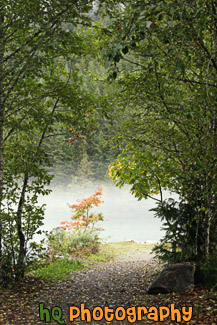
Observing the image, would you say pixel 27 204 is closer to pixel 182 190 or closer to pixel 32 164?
pixel 32 164

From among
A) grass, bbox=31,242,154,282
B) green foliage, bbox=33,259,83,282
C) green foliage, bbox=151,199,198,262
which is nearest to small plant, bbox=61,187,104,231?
grass, bbox=31,242,154,282

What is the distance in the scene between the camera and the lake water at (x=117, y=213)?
2569 centimetres

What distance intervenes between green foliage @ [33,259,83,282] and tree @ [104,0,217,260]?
2780 mm

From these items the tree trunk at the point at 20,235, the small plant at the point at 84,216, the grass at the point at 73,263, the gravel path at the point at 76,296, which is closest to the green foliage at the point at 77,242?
the grass at the point at 73,263

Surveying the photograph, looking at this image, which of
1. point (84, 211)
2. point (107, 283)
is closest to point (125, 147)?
point (107, 283)

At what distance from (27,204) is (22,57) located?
3118mm

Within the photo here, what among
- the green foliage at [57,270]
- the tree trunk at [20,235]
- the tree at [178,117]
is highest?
the tree at [178,117]

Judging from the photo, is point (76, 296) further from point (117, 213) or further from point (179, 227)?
point (117, 213)

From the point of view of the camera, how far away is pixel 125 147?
6.67 m

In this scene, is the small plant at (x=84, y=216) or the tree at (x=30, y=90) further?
the small plant at (x=84, y=216)

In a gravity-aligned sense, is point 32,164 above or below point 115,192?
below

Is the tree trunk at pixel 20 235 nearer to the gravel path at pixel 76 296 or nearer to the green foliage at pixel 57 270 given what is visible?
the gravel path at pixel 76 296

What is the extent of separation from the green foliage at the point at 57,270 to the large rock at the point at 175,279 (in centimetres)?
258

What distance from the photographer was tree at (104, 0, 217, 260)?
4148mm
